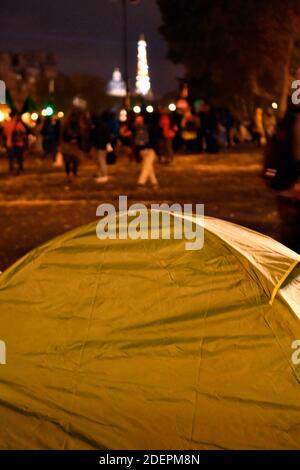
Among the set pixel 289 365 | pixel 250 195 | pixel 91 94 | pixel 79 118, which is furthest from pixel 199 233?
pixel 91 94

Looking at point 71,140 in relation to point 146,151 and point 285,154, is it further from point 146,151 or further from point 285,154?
point 285,154

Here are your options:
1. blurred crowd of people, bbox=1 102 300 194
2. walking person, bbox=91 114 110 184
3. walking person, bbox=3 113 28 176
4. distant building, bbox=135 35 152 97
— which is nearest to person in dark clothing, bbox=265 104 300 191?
blurred crowd of people, bbox=1 102 300 194

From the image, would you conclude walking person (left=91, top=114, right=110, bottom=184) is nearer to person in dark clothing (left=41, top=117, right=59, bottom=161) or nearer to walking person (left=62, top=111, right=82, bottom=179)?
walking person (left=62, top=111, right=82, bottom=179)

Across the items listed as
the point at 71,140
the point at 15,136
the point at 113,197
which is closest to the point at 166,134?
the point at 15,136

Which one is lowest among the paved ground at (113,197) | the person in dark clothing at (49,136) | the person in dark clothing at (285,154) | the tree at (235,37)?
the paved ground at (113,197)

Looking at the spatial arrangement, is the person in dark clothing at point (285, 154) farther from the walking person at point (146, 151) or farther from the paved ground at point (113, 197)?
the walking person at point (146, 151)

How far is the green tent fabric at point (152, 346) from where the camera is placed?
5.13m

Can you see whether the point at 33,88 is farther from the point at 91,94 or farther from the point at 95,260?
the point at 95,260

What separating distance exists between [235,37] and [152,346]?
4155 centimetres

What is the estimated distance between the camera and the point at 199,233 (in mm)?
5734

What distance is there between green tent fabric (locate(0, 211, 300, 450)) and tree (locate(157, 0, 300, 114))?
35.6 m

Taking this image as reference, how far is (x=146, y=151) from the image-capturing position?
20.5 metres

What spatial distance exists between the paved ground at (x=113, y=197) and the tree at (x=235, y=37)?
16733 mm

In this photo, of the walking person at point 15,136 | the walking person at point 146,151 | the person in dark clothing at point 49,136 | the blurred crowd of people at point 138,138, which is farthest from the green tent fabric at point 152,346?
the person in dark clothing at point 49,136
